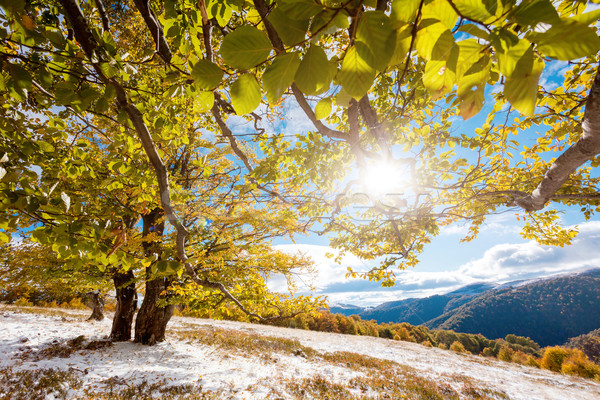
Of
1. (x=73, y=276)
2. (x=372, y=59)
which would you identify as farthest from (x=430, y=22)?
(x=73, y=276)

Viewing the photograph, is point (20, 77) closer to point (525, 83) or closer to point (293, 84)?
point (293, 84)

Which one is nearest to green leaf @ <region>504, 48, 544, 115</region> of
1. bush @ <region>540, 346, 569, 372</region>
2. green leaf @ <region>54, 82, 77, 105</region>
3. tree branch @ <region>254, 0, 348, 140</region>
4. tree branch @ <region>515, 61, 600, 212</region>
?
tree branch @ <region>254, 0, 348, 140</region>

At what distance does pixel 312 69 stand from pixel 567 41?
47cm

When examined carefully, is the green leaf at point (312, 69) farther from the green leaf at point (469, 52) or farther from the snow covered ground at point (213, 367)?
the snow covered ground at point (213, 367)

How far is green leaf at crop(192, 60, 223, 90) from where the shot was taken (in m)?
0.59

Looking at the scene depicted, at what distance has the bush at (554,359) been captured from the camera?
18.2 metres

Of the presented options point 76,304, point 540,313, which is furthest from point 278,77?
point 540,313

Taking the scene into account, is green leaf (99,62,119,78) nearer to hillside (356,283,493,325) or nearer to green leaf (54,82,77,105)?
green leaf (54,82,77,105)

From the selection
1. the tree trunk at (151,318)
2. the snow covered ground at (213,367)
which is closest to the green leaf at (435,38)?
the snow covered ground at (213,367)

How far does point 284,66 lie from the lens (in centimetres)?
50

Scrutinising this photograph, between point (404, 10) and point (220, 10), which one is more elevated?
point (220, 10)

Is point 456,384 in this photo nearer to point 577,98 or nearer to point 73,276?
point 577,98

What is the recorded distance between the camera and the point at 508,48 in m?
0.46

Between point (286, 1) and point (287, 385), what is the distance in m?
9.33
